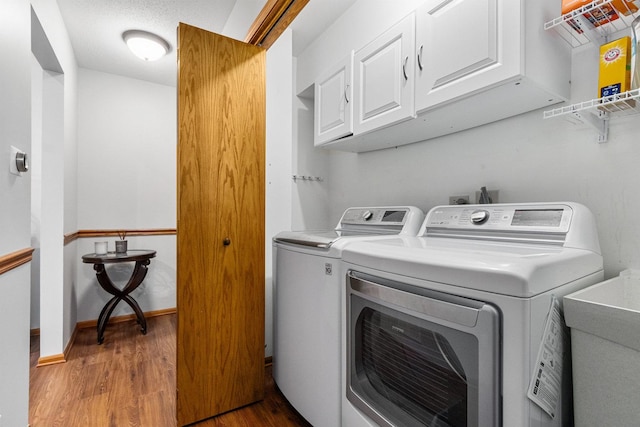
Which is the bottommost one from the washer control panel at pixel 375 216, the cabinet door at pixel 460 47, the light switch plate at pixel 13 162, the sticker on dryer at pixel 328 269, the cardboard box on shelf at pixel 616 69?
the sticker on dryer at pixel 328 269

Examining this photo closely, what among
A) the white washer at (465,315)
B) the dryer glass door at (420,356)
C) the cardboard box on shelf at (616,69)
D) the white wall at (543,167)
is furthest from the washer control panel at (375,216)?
the cardboard box on shelf at (616,69)

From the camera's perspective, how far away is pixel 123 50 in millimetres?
2801

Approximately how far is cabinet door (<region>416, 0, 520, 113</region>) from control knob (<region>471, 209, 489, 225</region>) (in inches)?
19.7

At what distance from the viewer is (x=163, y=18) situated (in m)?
2.39

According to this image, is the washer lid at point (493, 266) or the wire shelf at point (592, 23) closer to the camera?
the washer lid at point (493, 266)

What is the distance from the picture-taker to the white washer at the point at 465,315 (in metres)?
0.76

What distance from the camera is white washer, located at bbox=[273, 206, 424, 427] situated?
4.49 feet

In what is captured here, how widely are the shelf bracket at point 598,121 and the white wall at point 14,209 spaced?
2.05 meters

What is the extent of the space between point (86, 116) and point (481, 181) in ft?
11.8

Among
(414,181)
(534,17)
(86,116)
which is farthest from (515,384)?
(86,116)

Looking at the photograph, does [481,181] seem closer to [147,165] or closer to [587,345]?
[587,345]

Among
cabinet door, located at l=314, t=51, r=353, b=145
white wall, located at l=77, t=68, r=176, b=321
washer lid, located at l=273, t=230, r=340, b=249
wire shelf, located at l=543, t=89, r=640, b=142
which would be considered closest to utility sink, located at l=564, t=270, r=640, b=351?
wire shelf, located at l=543, t=89, r=640, b=142

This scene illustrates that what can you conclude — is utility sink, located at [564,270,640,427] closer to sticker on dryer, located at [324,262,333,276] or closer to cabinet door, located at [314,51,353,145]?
sticker on dryer, located at [324,262,333,276]

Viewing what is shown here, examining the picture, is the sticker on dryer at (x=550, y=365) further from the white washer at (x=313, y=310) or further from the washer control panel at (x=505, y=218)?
the white washer at (x=313, y=310)
